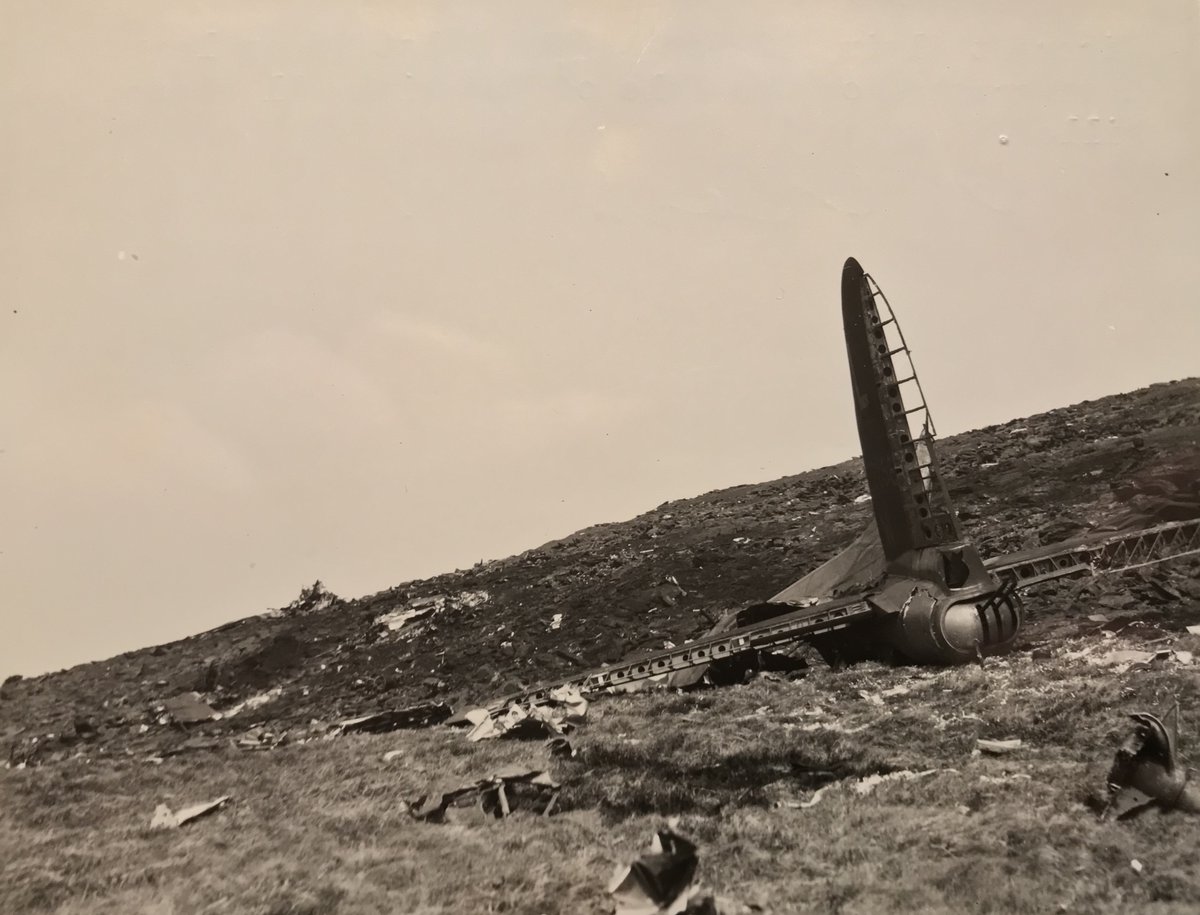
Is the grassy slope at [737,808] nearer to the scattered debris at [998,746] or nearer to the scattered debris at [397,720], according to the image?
the scattered debris at [998,746]

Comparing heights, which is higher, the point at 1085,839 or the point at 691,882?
the point at 691,882

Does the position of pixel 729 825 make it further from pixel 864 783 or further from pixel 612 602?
pixel 612 602

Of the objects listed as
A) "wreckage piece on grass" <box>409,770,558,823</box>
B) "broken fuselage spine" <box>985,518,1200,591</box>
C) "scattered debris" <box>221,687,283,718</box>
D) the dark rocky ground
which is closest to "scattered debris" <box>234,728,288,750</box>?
the dark rocky ground

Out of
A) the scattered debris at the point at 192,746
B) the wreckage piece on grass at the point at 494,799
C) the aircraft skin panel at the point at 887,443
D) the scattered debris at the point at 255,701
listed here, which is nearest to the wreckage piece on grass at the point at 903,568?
the aircraft skin panel at the point at 887,443

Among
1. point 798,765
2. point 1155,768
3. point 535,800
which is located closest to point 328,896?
point 535,800

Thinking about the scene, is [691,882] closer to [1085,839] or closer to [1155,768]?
[1085,839]

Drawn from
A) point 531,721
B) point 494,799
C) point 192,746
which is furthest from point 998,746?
point 192,746
